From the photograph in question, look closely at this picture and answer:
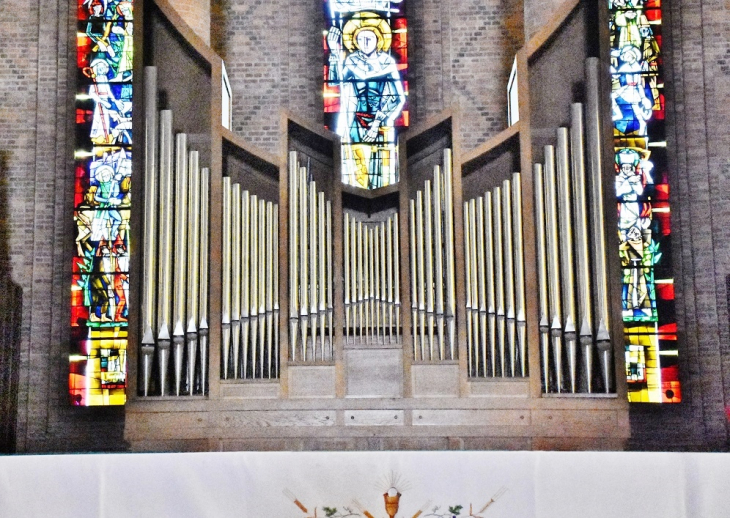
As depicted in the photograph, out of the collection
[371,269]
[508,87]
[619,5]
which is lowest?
[371,269]

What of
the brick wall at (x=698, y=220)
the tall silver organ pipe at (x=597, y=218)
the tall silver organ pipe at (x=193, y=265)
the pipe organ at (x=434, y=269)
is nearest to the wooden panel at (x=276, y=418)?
the tall silver organ pipe at (x=193, y=265)

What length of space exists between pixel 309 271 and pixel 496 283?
4.72 feet

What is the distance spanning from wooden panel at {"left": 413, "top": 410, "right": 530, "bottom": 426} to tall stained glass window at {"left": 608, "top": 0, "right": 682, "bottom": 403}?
2908mm

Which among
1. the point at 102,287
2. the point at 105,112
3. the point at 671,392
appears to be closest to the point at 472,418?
the point at 671,392

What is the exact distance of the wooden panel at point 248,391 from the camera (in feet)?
26.6

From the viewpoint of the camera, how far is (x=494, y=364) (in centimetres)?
820

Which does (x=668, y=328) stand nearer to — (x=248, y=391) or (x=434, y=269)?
(x=434, y=269)

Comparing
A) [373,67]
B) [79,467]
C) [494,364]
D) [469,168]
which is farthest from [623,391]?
[373,67]

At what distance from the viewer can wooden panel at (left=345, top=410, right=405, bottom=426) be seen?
806 centimetres

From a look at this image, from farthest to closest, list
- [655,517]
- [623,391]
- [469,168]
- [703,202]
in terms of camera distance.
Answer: [703,202] → [469,168] → [623,391] → [655,517]

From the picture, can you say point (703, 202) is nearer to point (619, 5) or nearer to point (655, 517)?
point (619, 5)

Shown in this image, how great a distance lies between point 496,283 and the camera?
8.27 m

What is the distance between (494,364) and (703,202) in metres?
3.70

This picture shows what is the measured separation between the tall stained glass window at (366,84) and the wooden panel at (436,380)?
135 inches
